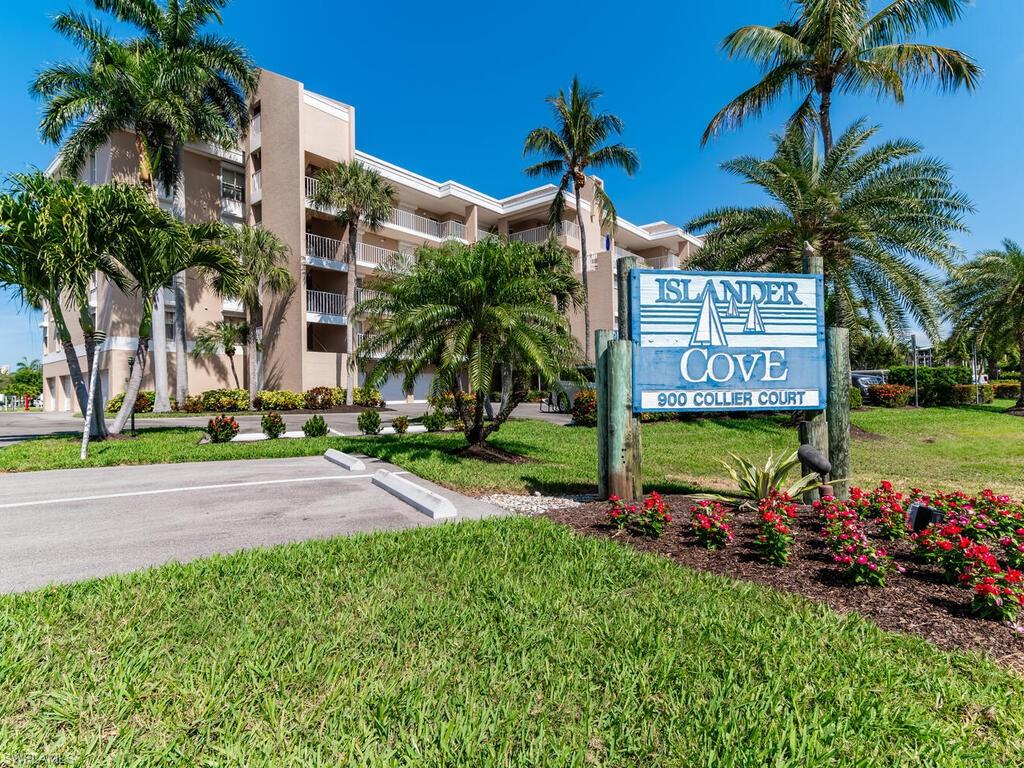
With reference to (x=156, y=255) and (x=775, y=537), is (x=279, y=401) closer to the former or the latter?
(x=156, y=255)

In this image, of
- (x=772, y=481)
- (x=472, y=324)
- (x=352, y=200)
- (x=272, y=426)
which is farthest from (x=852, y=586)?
(x=352, y=200)

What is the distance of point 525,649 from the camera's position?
9.05ft

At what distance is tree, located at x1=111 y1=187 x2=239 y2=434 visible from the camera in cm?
1211

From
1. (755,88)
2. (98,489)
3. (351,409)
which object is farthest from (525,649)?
(351,409)

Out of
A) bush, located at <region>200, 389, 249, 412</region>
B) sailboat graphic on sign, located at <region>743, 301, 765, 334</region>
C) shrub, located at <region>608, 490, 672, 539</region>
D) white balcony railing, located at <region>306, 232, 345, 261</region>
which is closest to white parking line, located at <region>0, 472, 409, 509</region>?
shrub, located at <region>608, 490, 672, 539</region>

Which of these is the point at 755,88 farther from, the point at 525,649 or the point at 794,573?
the point at 525,649

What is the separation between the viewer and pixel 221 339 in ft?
85.6

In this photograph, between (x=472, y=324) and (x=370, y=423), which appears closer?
(x=472, y=324)

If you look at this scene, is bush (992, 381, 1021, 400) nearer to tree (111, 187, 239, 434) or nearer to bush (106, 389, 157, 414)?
tree (111, 187, 239, 434)

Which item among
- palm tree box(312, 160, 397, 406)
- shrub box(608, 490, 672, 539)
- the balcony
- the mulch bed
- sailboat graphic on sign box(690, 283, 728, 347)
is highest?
palm tree box(312, 160, 397, 406)

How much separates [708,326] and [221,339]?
26.6m

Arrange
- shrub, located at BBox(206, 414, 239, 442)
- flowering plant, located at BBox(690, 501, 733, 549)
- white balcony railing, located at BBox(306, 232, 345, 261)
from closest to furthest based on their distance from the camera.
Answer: flowering plant, located at BBox(690, 501, 733, 549) < shrub, located at BBox(206, 414, 239, 442) < white balcony railing, located at BBox(306, 232, 345, 261)

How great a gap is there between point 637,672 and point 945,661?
1673mm

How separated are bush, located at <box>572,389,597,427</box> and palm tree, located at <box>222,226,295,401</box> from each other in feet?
51.9
